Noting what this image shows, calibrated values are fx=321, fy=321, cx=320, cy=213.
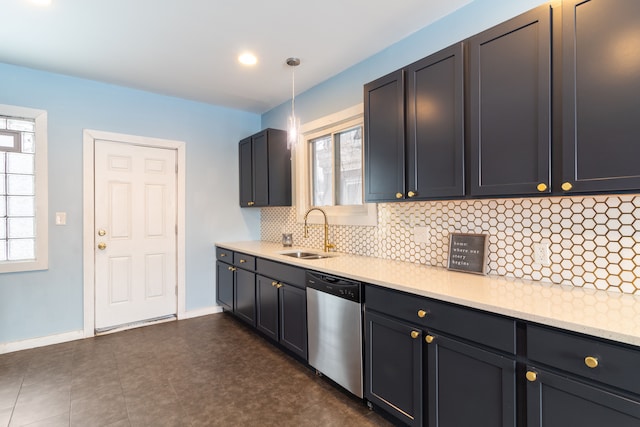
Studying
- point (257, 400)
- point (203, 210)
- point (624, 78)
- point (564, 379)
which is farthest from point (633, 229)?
point (203, 210)

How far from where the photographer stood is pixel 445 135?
1.90 metres

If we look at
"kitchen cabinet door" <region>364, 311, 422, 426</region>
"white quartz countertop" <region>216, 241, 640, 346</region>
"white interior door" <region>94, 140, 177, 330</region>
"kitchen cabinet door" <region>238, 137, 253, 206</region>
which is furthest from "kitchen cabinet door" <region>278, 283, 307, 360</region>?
"white interior door" <region>94, 140, 177, 330</region>

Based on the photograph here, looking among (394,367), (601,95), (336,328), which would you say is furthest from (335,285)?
(601,95)

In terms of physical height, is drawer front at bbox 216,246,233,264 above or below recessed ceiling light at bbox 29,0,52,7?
below

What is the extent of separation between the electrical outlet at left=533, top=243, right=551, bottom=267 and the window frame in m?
1.22

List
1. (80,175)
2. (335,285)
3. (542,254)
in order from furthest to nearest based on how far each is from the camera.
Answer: (80,175) < (335,285) < (542,254)

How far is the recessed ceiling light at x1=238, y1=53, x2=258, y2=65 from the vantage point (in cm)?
285

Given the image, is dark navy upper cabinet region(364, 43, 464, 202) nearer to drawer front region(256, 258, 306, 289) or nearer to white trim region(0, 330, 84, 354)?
drawer front region(256, 258, 306, 289)

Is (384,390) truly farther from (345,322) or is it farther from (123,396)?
(123,396)

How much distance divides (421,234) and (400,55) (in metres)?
1.47

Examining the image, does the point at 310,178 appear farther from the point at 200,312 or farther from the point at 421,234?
the point at 200,312

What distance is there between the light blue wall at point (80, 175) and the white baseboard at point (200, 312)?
0.06 metres

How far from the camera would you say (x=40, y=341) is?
10.4 feet

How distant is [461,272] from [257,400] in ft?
5.44
